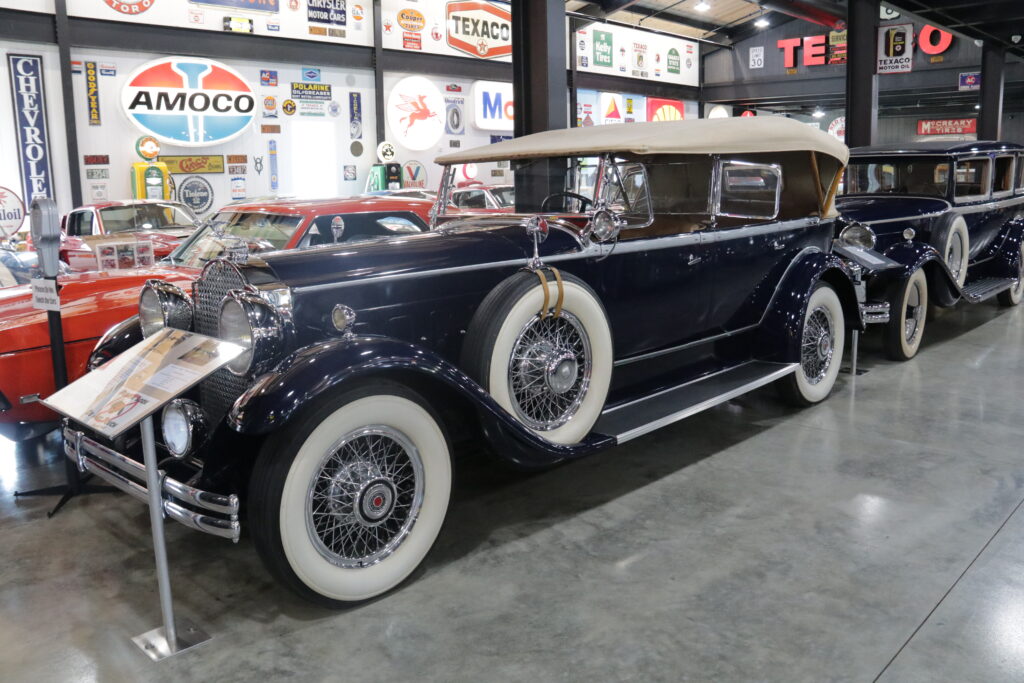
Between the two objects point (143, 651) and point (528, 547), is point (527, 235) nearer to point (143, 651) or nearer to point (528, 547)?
point (528, 547)

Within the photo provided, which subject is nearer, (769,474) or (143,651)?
(143,651)

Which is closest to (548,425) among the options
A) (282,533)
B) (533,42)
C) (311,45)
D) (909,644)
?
(282,533)

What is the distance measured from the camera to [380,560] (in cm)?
283

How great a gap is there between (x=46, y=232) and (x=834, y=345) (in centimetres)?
446

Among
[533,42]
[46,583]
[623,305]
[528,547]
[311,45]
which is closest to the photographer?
[46,583]

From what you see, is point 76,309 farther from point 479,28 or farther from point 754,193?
point 479,28

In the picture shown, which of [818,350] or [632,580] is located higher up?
[818,350]

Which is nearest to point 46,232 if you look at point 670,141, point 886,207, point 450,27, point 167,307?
point 167,307

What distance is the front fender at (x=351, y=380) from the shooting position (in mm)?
2480

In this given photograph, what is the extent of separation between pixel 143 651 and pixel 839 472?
3113 mm

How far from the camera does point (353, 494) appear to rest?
274cm

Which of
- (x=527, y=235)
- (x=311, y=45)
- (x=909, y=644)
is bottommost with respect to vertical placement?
(x=909, y=644)

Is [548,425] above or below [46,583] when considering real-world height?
above

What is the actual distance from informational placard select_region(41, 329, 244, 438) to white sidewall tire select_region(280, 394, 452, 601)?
40 centimetres
